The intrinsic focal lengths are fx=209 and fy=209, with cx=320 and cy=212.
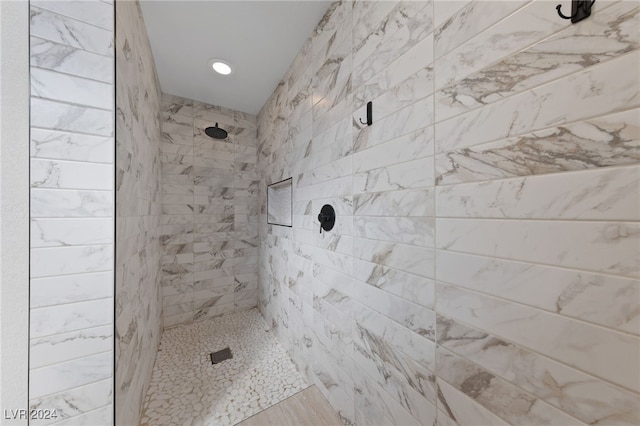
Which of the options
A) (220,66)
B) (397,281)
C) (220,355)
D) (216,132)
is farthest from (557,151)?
(216,132)

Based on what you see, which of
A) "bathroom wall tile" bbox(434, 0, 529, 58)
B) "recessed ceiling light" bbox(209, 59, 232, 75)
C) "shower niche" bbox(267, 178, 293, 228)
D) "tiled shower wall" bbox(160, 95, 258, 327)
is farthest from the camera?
"tiled shower wall" bbox(160, 95, 258, 327)

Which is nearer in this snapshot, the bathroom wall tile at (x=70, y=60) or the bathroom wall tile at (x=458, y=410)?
the bathroom wall tile at (x=458, y=410)

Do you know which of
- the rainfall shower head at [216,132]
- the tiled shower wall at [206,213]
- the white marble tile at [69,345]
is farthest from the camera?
the rainfall shower head at [216,132]

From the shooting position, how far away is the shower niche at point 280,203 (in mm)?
1756

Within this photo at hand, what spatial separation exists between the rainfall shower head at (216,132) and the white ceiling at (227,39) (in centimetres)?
35

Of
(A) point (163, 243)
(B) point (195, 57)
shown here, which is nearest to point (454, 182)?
(B) point (195, 57)

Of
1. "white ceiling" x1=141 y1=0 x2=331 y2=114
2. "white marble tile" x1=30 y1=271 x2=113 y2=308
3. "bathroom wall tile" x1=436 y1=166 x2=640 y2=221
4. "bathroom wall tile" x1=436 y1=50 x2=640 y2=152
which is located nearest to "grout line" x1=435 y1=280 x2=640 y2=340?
"bathroom wall tile" x1=436 y1=166 x2=640 y2=221

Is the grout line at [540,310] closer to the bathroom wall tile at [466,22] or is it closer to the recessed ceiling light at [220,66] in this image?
the bathroom wall tile at [466,22]

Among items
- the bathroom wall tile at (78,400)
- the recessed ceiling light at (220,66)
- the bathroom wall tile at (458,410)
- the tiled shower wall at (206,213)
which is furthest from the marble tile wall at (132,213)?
the bathroom wall tile at (458,410)

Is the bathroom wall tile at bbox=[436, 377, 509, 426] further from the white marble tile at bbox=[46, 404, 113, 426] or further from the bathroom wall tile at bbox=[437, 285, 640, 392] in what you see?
the white marble tile at bbox=[46, 404, 113, 426]

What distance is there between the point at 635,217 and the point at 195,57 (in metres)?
2.29

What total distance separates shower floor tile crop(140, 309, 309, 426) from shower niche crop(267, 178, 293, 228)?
109cm

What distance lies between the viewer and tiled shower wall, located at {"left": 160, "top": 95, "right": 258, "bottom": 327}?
6.95 ft

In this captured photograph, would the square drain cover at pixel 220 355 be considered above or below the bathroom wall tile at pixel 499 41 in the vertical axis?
below
